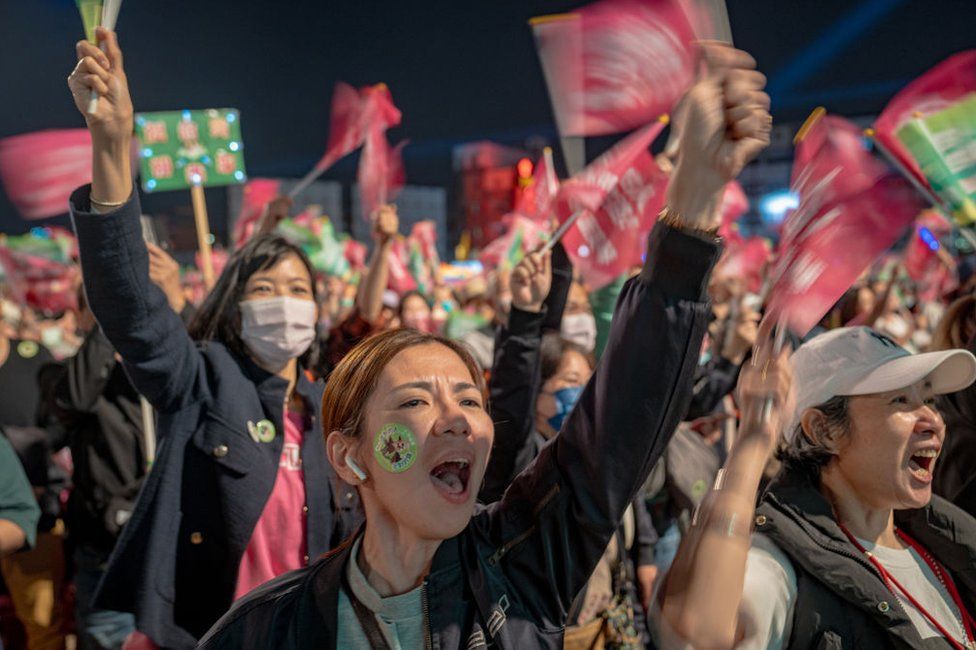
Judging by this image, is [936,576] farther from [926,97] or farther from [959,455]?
[926,97]

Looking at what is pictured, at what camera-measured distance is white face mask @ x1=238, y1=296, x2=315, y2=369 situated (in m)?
2.94

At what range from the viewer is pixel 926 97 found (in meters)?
4.10

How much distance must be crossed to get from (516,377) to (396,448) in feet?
3.99

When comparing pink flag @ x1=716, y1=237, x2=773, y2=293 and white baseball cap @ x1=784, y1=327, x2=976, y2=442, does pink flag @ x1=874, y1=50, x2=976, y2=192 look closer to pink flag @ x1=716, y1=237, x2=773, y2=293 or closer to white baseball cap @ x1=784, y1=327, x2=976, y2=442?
white baseball cap @ x1=784, y1=327, x2=976, y2=442

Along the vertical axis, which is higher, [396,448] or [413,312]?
[396,448]

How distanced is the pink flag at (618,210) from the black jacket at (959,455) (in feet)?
4.74

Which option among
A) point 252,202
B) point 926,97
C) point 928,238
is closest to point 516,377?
point 926,97

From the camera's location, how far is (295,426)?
114 inches

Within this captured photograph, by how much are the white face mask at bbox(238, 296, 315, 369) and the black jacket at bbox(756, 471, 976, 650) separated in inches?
57.1

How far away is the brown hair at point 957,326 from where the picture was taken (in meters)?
3.73

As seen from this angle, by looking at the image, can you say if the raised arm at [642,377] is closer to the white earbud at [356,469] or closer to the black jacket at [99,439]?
the white earbud at [356,469]

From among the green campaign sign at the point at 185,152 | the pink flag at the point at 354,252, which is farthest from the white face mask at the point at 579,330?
the pink flag at the point at 354,252

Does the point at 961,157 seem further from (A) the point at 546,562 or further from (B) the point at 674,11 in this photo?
(A) the point at 546,562

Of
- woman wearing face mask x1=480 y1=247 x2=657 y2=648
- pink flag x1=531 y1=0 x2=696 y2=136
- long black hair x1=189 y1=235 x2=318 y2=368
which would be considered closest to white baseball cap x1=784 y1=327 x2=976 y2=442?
woman wearing face mask x1=480 y1=247 x2=657 y2=648
